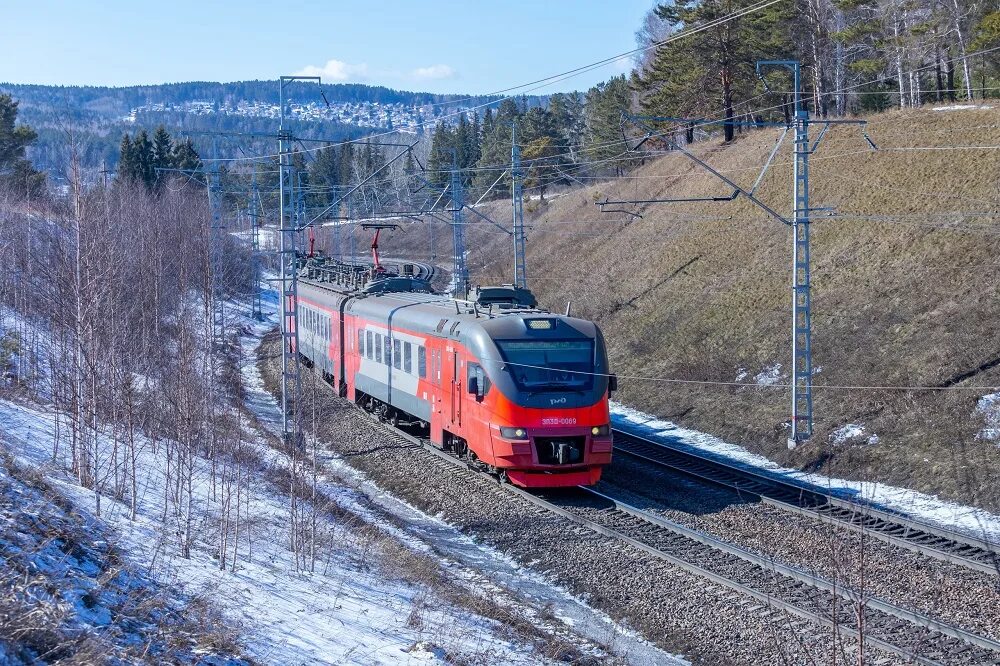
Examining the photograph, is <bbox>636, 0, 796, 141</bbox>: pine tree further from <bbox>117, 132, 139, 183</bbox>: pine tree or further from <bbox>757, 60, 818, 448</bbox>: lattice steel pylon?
<bbox>117, 132, 139, 183</bbox>: pine tree

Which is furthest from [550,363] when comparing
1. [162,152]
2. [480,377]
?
[162,152]

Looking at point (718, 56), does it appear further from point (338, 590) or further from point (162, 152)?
point (162, 152)

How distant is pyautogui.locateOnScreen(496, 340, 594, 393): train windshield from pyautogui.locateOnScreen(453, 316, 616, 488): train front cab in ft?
0.05

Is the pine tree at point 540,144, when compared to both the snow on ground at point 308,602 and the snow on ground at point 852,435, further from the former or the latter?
the snow on ground at point 308,602

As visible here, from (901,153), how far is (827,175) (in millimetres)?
2725

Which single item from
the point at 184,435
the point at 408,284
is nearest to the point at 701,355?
the point at 408,284

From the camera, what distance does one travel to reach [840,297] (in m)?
26.2

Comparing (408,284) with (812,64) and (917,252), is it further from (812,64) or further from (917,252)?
(812,64)

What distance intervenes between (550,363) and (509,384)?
844 mm

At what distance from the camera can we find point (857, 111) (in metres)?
47.8

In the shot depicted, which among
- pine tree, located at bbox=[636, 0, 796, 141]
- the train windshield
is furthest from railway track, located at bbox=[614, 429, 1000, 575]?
pine tree, located at bbox=[636, 0, 796, 141]

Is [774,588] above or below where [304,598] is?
below

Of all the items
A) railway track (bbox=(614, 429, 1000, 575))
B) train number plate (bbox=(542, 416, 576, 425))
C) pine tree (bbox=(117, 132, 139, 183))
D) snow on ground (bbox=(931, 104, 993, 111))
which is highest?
pine tree (bbox=(117, 132, 139, 183))

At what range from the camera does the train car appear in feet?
51.4
